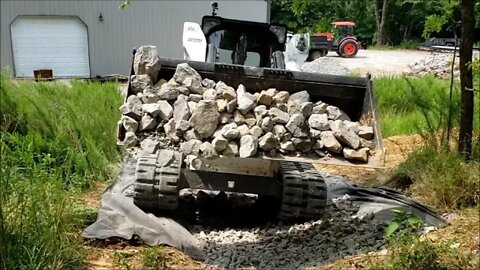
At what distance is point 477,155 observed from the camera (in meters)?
4.98

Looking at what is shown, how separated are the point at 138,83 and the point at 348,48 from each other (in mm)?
19827

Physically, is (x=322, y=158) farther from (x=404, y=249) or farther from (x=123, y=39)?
(x=123, y=39)

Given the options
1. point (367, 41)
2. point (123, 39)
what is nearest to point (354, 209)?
point (123, 39)

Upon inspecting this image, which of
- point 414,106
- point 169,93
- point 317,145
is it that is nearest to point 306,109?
point 317,145

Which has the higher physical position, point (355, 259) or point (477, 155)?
point (477, 155)

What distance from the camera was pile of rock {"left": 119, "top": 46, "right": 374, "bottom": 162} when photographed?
3.79 meters

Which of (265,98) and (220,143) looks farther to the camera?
(265,98)

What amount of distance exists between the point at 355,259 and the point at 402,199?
1.35 metres

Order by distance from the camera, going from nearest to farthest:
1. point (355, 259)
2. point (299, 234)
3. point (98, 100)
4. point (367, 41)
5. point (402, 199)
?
1. point (355, 259)
2. point (299, 234)
3. point (402, 199)
4. point (98, 100)
5. point (367, 41)

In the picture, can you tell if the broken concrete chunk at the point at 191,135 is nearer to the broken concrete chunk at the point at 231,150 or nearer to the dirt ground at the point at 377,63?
the broken concrete chunk at the point at 231,150

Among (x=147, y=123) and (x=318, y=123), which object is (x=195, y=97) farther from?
(x=318, y=123)

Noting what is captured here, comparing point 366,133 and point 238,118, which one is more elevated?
point 238,118

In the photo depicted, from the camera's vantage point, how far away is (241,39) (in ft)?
21.7

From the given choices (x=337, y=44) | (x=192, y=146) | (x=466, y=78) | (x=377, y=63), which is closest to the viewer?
(x=192, y=146)
